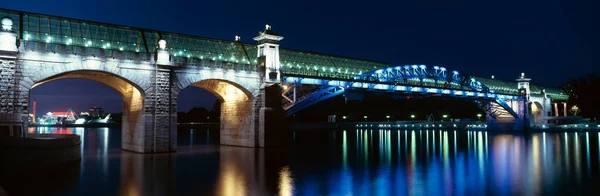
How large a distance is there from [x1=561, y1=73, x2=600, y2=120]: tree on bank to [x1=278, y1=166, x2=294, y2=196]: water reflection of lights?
3169 inches

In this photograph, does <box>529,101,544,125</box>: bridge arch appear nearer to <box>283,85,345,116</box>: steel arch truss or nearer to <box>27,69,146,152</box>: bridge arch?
<box>283,85,345,116</box>: steel arch truss

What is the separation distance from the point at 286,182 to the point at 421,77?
45.4 meters

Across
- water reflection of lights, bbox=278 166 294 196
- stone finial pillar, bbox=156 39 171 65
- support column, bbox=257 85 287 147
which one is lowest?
water reflection of lights, bbox=278 166 294 196

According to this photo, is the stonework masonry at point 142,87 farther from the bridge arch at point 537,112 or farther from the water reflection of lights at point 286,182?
the bridge arch at point 537,112

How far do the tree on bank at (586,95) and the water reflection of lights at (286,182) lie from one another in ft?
264

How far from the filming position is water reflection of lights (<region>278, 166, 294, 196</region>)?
14891 mm

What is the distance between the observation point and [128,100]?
34562mm

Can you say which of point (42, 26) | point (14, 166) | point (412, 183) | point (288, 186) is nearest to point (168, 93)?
point (42, 26)

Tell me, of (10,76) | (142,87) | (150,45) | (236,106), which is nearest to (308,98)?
(236,106)

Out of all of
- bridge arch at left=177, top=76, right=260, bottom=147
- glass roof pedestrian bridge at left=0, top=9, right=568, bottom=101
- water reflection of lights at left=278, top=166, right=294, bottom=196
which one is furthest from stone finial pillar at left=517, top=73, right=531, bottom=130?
water reflection of lights at left=278, top=166, right=294, bottom=196

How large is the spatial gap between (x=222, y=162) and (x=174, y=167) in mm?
3125

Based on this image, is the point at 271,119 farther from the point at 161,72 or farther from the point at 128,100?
the point at 128,100

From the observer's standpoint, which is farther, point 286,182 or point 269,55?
point 269,55

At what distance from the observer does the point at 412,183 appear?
55.2 ft
